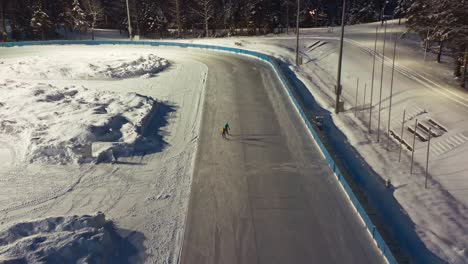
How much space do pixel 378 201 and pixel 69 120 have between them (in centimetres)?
1851

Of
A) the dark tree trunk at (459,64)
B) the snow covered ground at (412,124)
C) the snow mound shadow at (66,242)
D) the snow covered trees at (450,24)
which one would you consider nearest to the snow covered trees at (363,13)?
the snow covered ground at (412,124)

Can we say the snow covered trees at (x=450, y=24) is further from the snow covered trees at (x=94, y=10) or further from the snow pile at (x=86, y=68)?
the snow covered trees at (x=94, y=10)

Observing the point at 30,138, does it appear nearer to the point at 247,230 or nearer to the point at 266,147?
the point at 266,147

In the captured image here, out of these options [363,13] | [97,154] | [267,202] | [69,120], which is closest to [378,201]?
[267,202]

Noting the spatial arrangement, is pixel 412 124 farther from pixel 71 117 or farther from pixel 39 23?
pixel 39 23

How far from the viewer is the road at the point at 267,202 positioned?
13.3 meters

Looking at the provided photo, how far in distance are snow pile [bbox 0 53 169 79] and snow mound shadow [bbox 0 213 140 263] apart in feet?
89.4

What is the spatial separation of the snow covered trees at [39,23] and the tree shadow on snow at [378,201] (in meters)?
62.7

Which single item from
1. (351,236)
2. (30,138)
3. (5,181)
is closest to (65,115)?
(30,138)

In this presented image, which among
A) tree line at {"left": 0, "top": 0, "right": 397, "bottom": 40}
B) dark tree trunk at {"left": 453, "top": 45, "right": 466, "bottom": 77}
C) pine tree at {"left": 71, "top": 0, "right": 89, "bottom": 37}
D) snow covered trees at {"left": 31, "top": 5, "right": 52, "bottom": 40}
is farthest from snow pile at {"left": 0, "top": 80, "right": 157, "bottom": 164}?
pine tree at {"left": 71, "top": 0, "right": 89, "bottom": 37}

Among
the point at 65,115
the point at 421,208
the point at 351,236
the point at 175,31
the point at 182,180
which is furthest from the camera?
the point at 175,31

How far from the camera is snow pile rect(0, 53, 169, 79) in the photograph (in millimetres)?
40656

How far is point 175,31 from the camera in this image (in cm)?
8275

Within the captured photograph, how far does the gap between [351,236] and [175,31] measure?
74258mm
